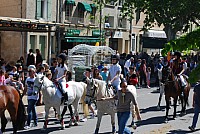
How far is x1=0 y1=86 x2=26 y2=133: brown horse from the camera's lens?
12.5 m

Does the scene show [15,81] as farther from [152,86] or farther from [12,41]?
[12,41]

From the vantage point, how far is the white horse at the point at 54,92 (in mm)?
13469

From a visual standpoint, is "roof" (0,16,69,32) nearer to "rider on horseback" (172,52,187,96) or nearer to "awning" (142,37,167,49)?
"rider on horseback" (172,52,187,96)

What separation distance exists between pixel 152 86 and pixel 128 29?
22675 mm

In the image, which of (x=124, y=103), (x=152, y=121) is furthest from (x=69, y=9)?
(x=124, y=103)

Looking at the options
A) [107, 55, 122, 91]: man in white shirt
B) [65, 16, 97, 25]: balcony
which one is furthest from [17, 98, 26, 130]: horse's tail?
[65, 16, 97, 25]: balcony

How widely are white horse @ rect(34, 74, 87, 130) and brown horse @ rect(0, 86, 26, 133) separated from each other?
0.81m

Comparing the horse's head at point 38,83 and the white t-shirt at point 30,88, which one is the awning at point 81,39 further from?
the horse's head at point 38,83

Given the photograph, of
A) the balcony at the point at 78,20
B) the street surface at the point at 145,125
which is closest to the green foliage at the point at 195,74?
the street surface at the point at 145,125

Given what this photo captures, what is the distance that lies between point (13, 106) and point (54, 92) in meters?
1.74

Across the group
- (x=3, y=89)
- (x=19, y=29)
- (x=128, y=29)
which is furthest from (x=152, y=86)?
(x=128, y=29)

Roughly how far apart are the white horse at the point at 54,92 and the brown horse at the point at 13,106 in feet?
2.66

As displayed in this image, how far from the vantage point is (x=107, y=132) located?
45.7ft

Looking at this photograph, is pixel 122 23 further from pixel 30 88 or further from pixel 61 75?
pixel 30 88
